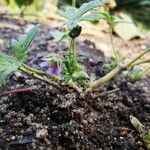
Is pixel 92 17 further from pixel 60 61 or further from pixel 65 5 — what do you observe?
pixel 65 5

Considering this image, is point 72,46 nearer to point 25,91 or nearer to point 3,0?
point 25,91

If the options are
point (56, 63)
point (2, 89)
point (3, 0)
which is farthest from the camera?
point (3, 0)

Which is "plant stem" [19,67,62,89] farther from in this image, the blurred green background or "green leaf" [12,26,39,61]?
the blurred green background

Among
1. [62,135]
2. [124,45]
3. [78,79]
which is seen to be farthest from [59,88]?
[124,45]

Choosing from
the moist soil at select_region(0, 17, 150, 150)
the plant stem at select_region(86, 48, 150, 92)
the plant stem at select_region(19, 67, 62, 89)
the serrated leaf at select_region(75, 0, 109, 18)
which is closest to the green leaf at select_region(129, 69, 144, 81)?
the moist soil at select_region(0, 17, 150, 150)

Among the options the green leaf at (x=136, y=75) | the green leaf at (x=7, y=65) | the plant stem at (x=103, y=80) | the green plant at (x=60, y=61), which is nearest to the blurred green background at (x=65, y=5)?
the green leaf at (x=136, y=75)

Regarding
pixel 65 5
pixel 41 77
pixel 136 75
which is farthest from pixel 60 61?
pixel 65 5

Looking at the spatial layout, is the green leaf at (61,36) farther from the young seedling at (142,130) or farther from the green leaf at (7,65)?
the young seedling at (142,130)
